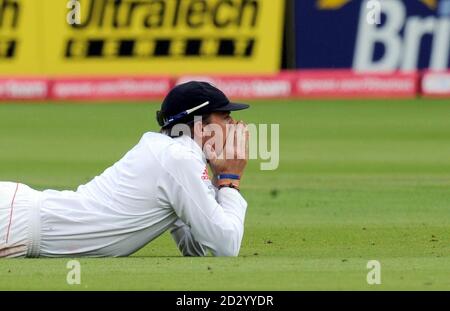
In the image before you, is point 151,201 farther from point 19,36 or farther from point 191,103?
point 19,36

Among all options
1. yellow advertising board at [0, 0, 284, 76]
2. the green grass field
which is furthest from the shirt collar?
yellow advertising board at [0, 0, 284, 76]

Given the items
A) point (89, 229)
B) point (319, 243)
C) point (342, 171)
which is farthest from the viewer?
point (342, 171)

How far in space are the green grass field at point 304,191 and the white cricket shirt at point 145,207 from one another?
0.13 metres

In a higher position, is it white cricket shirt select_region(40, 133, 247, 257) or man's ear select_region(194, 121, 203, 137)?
man's ear select_region(194, 121, 203, 137)

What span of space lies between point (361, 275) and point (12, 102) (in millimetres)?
16695

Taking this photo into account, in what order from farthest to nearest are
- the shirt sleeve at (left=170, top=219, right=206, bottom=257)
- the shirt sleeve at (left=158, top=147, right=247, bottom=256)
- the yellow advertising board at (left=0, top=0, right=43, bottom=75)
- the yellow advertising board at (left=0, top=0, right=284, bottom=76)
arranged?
1. the yellow advertising board at (left=0, top=0, right=43, bottom=75)
2. the yellow advertising board at (left=0, top=0, right=284, bottom=76)
3. the shirt sleeve at (left=170, top=219, right=206, bottom=257)
4. the shirt sleeve at (left=158, top=147, right=247, bottom=256)

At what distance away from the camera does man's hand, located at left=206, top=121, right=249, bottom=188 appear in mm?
6957

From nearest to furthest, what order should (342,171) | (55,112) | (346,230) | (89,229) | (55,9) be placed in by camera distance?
1. (89,229)
2. (346,230)
3. (342,171)
4. (55,112)
5. (55,9)

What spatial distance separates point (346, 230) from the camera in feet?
29.0

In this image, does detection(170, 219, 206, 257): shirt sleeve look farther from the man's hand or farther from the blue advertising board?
the blue advertising board

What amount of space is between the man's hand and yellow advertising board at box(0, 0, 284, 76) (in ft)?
49.8

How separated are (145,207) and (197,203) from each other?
0.31 m
